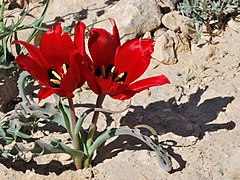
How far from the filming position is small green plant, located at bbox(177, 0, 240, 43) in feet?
12.9

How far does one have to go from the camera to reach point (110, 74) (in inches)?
105

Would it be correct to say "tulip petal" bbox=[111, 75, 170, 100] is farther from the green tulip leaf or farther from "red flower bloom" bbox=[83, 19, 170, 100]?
the green tulip leaf

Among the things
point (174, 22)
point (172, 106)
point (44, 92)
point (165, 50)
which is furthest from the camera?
point (174, 22)

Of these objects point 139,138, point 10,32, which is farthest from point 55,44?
point 10,32

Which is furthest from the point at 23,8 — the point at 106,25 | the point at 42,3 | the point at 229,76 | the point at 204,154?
the point at 204,154

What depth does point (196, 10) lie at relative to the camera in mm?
4008

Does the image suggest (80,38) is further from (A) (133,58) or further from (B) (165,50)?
(B) (165,50)

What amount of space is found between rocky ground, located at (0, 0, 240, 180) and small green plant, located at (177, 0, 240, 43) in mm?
55

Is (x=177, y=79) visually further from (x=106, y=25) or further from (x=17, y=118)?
(x=17, y=118)

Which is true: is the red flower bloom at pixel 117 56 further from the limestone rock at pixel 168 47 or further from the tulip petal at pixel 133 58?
the limestone rock at pixel 168 47

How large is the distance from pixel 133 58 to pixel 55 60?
34 centimetres

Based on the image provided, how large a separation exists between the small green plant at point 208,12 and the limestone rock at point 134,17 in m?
0.20

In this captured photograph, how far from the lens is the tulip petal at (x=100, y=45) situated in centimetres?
266

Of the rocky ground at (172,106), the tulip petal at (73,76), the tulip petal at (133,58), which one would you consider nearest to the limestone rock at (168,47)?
the rocky ground at (172,106)
